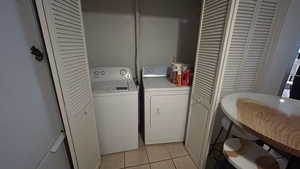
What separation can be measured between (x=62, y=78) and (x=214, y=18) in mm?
1350

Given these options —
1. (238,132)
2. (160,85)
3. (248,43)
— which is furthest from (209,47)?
(238,132)

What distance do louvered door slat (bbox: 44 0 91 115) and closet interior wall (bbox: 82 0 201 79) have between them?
0.74 m

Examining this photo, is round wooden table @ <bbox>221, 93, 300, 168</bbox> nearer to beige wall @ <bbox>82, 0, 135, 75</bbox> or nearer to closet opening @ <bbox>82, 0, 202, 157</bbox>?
closet opening @ <bbox>82, 0, 202, 157</bbox>

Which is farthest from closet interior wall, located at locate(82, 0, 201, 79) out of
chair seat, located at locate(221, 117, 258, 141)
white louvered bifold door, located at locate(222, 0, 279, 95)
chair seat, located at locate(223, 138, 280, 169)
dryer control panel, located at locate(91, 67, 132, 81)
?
chair seat, located at locate(223, 138, 280, 169)

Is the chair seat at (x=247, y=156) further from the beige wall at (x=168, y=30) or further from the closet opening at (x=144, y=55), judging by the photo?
the beige wall at (x=168, y=30)

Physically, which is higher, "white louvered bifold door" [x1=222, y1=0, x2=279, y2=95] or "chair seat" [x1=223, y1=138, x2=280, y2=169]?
"white louvered bifold door" [x1=222, y1=0, x2=279, y2=95]

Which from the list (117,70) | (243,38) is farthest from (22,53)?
(243,38)

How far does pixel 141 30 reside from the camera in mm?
1904

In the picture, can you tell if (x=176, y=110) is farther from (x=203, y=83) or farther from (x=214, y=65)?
(x=214, y=65)

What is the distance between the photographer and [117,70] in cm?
184

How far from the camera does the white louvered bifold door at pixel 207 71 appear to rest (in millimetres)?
1073

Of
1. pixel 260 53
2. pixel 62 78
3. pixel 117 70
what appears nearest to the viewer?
pixel 62 78

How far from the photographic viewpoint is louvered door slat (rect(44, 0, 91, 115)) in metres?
0.80

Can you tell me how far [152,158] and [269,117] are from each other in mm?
1403
